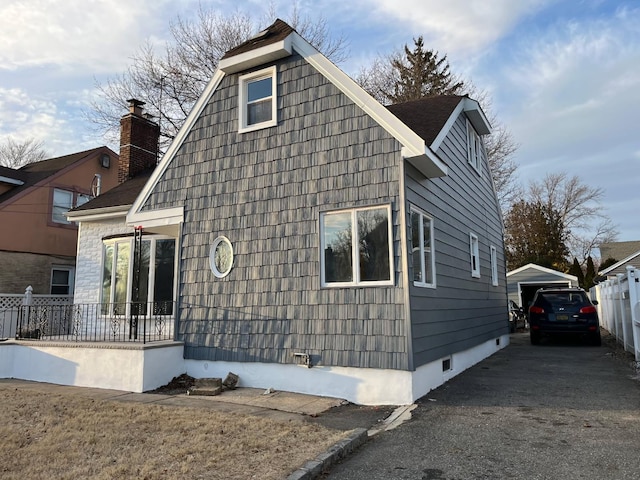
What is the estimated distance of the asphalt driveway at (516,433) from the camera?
13.9ft

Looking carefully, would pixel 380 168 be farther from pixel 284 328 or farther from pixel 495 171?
pixel 495 171

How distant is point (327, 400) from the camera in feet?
23.7

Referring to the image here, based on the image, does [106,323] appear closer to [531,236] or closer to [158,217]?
[158,217]

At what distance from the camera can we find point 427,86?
97.8 ft

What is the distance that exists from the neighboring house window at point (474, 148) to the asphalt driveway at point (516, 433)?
5914 mm

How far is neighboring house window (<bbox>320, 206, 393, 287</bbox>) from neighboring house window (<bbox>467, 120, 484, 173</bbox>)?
5.68 m

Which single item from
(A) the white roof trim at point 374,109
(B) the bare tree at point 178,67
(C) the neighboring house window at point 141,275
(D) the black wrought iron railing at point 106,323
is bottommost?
(D) the black wrought iron railing at point 106,323

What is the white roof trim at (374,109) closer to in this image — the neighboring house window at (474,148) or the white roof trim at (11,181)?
the neighboring house window at (474,148)

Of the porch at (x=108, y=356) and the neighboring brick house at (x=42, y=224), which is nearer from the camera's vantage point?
the porch at (x=108, y=356)

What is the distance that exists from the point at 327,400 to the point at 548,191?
1716 inches

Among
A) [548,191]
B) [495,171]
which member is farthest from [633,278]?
[548,191]

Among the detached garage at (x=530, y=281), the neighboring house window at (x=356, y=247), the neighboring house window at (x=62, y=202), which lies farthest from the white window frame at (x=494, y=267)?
the neighboring house window at (x=62, y=202)

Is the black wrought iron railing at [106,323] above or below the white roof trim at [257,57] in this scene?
below

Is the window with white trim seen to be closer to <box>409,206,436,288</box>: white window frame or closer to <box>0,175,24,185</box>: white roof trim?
<box>409,206,436,288</box>: white window frame
